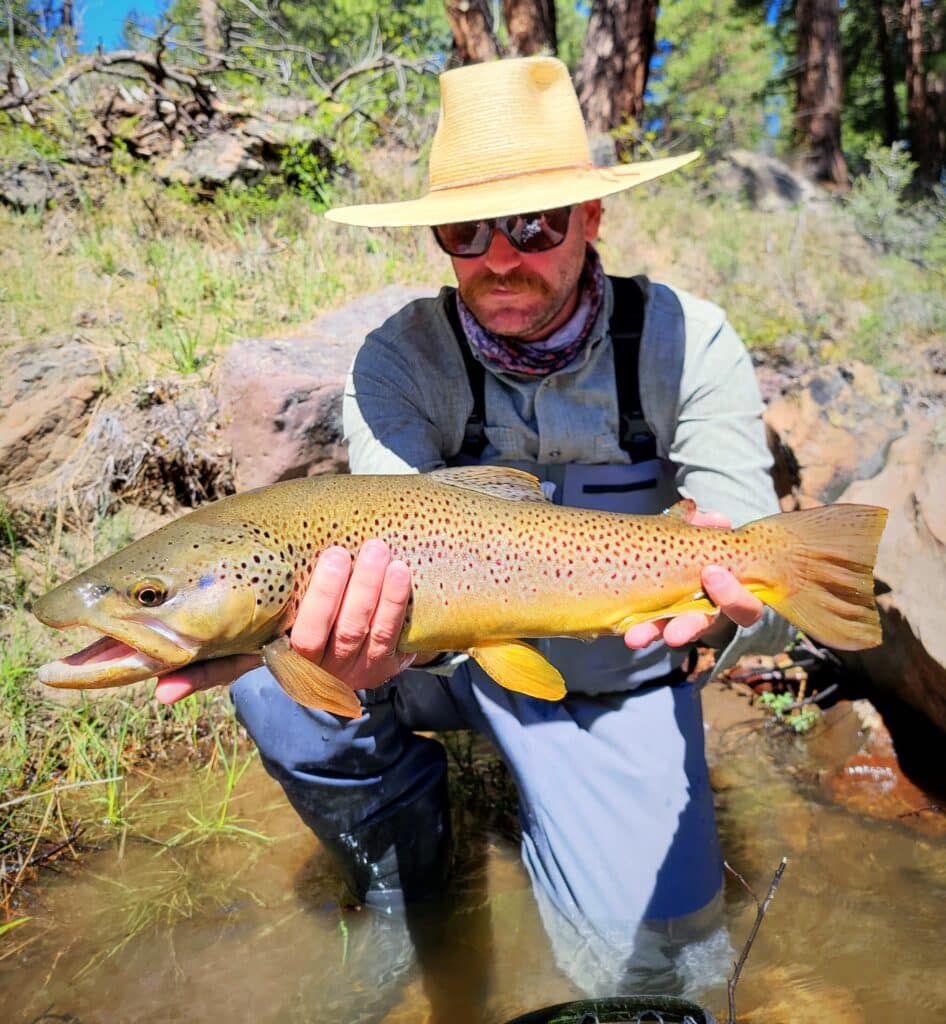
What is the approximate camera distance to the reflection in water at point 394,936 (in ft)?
8.45

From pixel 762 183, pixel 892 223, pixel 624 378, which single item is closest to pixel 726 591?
pixel 624 378

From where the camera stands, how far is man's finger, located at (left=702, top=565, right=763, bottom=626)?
2.24 metres

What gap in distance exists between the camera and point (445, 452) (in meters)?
3.14

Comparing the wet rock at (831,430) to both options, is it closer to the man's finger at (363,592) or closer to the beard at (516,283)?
the beard at (516,283)

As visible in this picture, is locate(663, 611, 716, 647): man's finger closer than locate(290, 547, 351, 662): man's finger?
No

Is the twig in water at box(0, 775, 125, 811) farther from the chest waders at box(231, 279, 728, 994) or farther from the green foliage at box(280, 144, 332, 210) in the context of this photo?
the green foliage at box(280, 144, 332, 210)

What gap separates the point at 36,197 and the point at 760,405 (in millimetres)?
6597

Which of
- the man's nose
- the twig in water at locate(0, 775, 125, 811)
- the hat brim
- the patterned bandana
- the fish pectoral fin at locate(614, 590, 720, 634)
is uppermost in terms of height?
the hat brim

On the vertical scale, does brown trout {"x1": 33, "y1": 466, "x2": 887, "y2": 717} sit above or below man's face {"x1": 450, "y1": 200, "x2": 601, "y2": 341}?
below

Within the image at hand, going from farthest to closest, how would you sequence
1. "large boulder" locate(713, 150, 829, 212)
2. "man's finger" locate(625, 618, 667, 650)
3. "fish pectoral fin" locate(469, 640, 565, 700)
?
"large boulder" locate(713, 150, 829, 212)
"man's finger" locate(625, 618, 667, 650)
"fish pectoral fin" locate(469, 640, 565, 700)

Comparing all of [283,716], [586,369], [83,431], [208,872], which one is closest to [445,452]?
[586,369]

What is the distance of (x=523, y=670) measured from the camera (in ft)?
7.23

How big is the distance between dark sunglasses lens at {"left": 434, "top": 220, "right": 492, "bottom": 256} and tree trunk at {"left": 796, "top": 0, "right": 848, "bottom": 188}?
15260 mm

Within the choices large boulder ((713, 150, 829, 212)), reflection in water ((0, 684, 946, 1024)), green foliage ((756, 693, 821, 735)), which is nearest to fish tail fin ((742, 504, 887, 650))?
reflection in water ((0, 684, 946, 1024))
